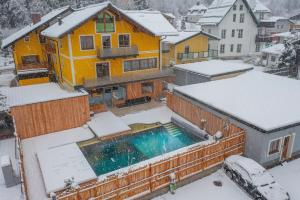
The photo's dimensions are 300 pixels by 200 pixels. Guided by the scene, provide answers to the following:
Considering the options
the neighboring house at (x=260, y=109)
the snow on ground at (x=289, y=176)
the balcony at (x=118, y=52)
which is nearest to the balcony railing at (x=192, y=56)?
the balcony at (x=118, y=52)

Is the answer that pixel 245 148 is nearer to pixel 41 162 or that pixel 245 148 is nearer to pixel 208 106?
pixel 208 106

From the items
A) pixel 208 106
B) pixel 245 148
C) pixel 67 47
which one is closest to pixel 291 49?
pixel 208 106

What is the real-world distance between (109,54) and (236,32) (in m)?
36.1

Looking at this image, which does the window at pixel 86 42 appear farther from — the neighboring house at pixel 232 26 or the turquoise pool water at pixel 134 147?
the neighboring house at pixel 232 26

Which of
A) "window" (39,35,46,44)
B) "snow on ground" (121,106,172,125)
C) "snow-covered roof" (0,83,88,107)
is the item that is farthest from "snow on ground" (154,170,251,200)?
"window" (39,35,46,44)

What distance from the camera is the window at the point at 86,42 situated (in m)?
26.6

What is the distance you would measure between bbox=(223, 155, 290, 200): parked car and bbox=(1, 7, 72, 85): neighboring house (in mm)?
28428

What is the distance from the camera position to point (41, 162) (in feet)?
57.8

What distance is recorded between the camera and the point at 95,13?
25562 millimetres

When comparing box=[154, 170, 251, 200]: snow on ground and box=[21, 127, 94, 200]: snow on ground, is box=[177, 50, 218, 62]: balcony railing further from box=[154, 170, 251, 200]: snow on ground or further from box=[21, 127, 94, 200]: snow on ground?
box=[154, 170, 251, 200]: snow on ground

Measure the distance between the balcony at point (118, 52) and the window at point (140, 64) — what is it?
152 cm

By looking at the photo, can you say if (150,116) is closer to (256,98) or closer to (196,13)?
(256,98)

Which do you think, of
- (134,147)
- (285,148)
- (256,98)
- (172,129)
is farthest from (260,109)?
(134,147)

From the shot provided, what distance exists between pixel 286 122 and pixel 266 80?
32.3 ft
